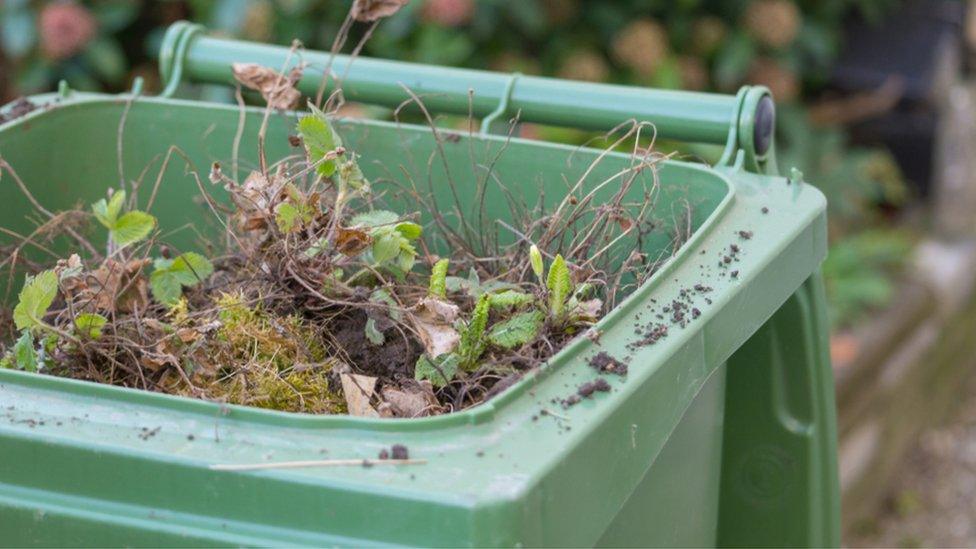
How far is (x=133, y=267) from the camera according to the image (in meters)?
1.71

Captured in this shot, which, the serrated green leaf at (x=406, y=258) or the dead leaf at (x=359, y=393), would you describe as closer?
the dead leaf at (x=359, y=393)

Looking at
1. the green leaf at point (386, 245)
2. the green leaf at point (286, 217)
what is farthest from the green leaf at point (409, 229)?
the green leaf at point (286, 217)

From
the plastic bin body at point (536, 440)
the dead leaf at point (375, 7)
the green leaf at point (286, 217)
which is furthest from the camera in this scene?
the dead leaf at point (375, 7)

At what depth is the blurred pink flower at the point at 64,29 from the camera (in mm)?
3389

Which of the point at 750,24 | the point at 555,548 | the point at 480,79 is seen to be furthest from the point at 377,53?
the point at 555,548

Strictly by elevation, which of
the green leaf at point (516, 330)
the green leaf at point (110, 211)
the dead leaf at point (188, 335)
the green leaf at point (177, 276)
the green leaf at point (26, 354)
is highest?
the green leaf at point (516, 330)

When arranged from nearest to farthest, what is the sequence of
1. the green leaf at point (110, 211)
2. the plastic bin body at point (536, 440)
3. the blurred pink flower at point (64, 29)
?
the plastic bin body at point (536, 440)
the green leaf at point (110, 211)
the blurred pink flower at point (64, 29)

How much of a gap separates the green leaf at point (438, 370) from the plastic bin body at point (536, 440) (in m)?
0.19

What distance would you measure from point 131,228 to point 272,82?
368 millimetres

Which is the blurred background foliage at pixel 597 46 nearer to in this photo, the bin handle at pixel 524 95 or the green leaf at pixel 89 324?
the bin handle at pixel 524 95

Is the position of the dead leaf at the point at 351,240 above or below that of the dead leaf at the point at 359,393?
above

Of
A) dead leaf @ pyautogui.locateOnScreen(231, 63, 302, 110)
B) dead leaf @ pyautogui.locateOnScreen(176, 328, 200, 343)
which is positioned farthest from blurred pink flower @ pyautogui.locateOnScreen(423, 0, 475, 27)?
dead leaf @ pyautogui.locateOnScreen(176, 328, 200, 343)

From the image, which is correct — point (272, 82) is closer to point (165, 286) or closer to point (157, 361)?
point (165, 286)

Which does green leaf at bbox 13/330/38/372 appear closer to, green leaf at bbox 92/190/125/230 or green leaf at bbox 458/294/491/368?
green leaf at bbox 92/190/125/230
